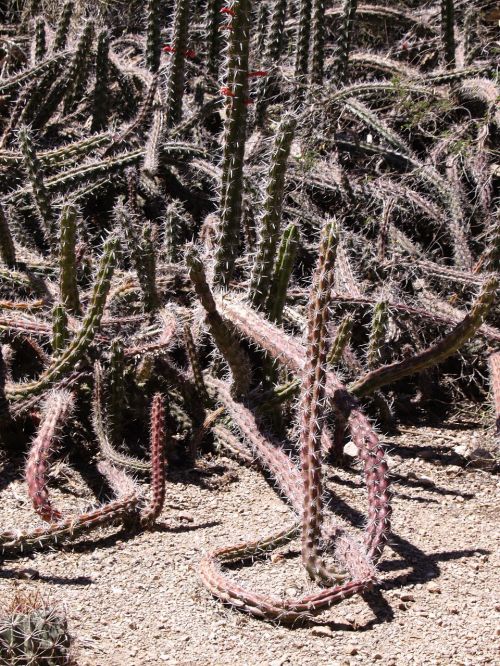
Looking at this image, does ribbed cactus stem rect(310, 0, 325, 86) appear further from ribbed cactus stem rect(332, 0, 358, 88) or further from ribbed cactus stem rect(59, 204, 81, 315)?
ribbed cactus stem rect(59, 204, 81, 315)

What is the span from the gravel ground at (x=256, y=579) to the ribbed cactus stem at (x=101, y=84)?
9.27 ft

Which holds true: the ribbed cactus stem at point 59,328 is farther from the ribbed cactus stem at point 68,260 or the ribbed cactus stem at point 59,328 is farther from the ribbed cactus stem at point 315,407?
the ribbed cactus stem at point 315,407

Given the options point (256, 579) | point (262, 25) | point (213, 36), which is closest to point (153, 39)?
point (213, 36)

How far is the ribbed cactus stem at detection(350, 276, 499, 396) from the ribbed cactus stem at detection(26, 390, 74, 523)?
1.23 metres

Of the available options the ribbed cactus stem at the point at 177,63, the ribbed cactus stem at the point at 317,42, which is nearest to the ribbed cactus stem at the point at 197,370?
the ribbed cactus stem at the point at 177,63

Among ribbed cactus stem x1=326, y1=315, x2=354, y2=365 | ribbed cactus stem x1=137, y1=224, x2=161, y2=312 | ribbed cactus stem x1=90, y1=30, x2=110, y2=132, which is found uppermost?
ribbed cactus stem x1=90, y1=30, x2=110, y2=132

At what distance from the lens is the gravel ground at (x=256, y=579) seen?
284 cm

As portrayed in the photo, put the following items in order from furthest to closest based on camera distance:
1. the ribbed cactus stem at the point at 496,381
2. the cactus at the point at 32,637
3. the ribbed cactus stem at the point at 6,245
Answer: the ribbed cactus stem at the point at 6,245, the ribbed cactus stem at the point at 496,381, the cactus at the point at 32,637

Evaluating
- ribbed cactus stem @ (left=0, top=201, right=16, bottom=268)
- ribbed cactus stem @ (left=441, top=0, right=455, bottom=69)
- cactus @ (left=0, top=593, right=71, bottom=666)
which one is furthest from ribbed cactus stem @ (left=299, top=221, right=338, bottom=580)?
ribbed cactus stem @ (left=441, top=0, right=455, bottom=69)

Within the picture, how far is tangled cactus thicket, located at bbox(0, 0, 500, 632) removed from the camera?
11.4 ft

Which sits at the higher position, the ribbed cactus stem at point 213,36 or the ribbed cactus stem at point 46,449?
the ribbed cactus stem at point 213,36

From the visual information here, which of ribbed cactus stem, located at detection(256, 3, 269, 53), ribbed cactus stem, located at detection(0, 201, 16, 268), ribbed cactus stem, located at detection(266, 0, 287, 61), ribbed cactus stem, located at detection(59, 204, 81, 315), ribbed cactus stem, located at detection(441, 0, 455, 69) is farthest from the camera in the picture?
ribbed cactus stem, located at detection(256, 3, 269, 53)

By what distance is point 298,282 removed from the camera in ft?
17.6

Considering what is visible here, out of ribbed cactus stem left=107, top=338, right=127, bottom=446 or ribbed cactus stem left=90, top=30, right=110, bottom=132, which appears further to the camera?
ribbed cactus stem left=90, top=30, right=110, bottom=132
